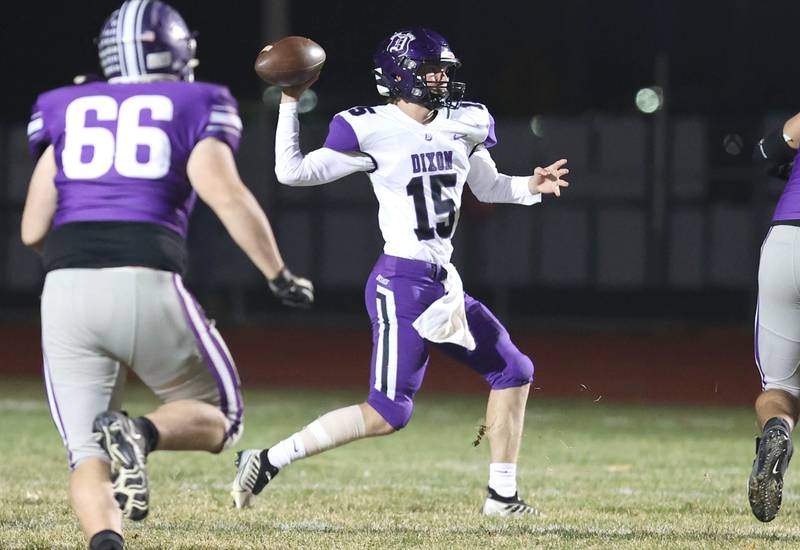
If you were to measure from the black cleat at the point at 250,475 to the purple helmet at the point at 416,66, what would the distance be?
1435mm

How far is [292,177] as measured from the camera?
5.48 meters

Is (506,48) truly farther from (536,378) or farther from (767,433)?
(767,433)

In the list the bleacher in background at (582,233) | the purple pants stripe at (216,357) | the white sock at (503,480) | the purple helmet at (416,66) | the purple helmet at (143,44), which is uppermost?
the purple helmet at (143,44)

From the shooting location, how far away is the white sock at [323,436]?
219 inches

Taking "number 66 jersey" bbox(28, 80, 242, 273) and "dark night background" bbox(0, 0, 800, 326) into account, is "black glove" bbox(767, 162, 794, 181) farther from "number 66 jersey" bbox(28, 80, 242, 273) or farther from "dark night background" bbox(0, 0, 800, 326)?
"dark night background" bbox(0, 0, 800, 326)

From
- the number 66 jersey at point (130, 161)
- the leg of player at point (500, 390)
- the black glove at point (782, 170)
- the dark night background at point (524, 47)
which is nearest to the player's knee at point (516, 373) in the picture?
the leg of player at point (500, 390)

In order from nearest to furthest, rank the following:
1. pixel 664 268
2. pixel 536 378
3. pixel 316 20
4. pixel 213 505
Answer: pixel 213 505 → pixel 536 378 → pixel 664 268 → pixel 316 20

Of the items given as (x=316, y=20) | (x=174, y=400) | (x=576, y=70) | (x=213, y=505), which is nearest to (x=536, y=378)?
(x=213, y=505)

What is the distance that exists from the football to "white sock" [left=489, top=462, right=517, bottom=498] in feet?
5.49

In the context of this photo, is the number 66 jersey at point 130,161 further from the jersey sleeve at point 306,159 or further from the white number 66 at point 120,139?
the jersey sleeve at point 306,159

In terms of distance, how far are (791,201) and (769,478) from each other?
0.95 m

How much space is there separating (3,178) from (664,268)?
8.47m

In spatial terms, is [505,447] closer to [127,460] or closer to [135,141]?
[127,460]

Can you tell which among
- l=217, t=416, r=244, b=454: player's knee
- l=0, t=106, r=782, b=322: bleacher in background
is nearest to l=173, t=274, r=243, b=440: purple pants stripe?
l=217, t=416, r=244, b=454: player's knee
